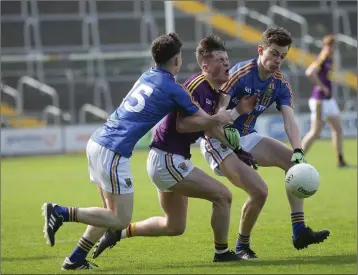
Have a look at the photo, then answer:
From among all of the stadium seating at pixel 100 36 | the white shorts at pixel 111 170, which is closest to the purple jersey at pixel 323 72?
the stadium seating at pixel 100 36

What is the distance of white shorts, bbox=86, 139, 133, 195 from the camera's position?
759cm

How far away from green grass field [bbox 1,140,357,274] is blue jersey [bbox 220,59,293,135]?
132cm

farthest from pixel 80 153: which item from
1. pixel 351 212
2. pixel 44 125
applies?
pixel 351 212

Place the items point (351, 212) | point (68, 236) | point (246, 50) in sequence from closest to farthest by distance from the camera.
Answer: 1. point (68, 236)
2. point (351, 212)
3. point (246, 50)

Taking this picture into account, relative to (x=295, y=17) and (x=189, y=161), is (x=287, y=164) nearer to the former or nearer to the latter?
(x=189, y=161)

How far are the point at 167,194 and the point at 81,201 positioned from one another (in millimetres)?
6383

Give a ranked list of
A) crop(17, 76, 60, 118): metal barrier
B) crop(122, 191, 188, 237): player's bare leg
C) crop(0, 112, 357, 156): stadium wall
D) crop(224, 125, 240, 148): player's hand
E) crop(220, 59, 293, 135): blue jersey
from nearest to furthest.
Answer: crop(224, 125, 240, 148): player's hand → crop(122, 191, 188, 237): player's bare leg → crop(220, 59, 293, 135): blue jersey → crop(0, 112, 357, 156): stadium wall → crop(17, 76, 60, 118): metal barrier

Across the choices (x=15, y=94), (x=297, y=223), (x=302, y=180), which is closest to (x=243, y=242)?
(x=297, y=223)

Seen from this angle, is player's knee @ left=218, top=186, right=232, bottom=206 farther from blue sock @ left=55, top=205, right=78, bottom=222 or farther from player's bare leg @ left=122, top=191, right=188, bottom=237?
blue sock @ left=55, top=205, right=78, bottom=222

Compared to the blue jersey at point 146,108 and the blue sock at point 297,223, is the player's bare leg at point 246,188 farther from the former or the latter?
the blue jersey at point 146,108

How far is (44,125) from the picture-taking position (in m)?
25.4

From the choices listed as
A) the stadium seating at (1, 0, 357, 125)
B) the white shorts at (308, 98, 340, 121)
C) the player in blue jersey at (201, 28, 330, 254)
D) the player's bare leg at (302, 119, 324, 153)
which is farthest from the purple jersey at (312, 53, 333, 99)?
the player in blue jersey at (201, 28, 330, 254)

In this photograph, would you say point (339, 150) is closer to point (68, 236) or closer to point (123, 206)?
point (68, 236)

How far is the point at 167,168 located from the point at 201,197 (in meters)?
0.40
